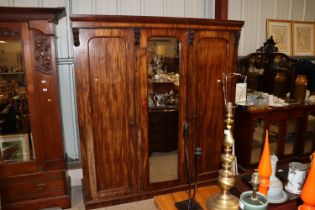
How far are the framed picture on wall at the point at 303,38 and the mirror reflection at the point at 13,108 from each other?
12.2 feet

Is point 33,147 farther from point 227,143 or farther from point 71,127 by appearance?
point 227,143

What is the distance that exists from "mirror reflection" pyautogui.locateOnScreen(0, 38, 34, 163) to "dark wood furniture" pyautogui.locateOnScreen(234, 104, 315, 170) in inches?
94.2

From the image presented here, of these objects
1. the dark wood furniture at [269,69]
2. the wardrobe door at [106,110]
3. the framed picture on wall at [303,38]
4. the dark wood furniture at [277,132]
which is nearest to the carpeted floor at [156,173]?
the wardrobe door at [106,110]

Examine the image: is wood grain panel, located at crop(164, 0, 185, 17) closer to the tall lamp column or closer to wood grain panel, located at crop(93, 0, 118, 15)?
wood grain panel, located at crop(93, 0, 118, 15)

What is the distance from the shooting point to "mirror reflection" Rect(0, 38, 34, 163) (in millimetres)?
2283

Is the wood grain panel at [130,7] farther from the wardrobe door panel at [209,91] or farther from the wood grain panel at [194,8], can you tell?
the wardrobe door panel at [209,91]

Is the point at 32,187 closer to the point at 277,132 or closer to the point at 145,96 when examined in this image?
the point at 145,96

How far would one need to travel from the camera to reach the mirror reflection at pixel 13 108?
228 centimetres

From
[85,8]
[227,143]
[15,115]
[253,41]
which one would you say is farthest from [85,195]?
[253,41]

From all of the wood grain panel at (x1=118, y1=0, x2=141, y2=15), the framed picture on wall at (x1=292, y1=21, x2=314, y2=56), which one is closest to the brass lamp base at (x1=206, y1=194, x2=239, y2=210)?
the wood grain panel at (x1=118, y1=0, x2=141, y2=15)

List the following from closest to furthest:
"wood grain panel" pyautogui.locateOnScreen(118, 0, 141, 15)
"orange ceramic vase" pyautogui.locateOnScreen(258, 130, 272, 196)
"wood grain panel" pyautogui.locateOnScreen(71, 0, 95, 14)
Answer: "orange ceramic vase" pyautogui.locateOnScreen(258, 130, 272, 196)
"wood grain panel" pyautogui.locateOnScreen(71, 0, 95, 14)
"wood grain panel" pyautogui.locateOnScreen(118, 0, 141, 15)

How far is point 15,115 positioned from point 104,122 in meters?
0.86

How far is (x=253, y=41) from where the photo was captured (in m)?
3.62

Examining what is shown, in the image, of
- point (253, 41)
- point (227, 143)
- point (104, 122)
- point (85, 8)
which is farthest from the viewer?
point (253, 41)
